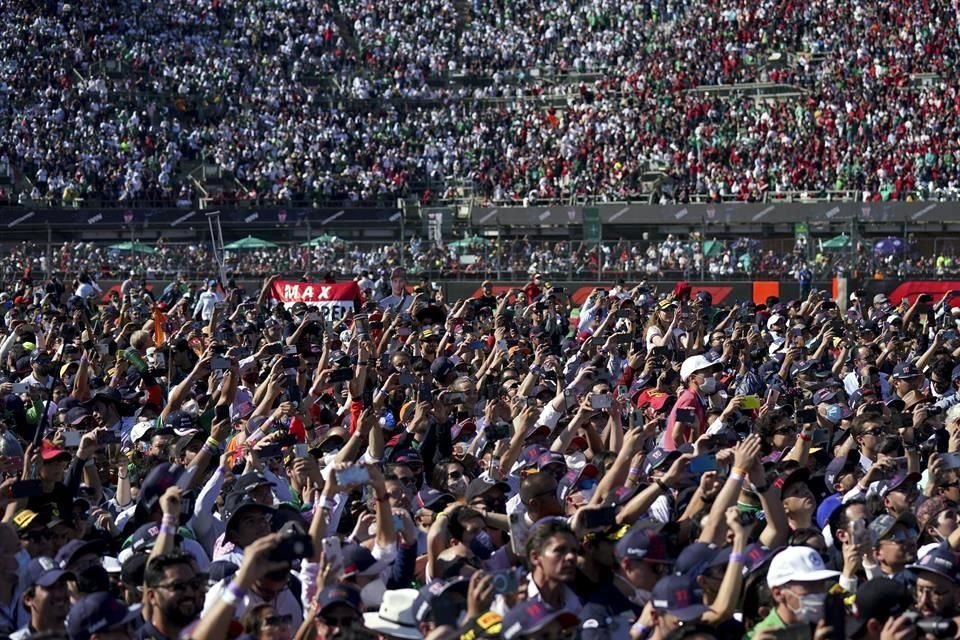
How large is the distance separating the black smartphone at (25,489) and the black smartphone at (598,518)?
10.2ft

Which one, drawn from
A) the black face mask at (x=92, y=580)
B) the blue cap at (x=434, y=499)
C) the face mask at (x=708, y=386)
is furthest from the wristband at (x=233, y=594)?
the face mask at (x=708, y=386)

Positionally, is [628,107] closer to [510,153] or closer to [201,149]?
[510,153]

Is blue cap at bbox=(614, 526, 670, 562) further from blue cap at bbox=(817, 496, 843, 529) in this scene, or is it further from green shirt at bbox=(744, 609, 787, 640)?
blue cap at bbox=(817, 496, 843, 529)

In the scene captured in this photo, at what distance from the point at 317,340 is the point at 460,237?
1667 centimetres

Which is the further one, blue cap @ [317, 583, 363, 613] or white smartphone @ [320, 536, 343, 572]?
white smartphone @ [320, 536, 343, 572]

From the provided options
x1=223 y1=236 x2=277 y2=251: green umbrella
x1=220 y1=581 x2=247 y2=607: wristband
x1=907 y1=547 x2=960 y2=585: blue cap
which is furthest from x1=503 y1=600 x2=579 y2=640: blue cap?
x1=223 y1=236 x2=277 y2=251: green umbrella

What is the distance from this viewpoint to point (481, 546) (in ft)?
26.8

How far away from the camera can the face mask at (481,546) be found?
812 centimetres

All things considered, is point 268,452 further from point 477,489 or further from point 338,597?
point 338,597

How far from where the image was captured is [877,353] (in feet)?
56.5

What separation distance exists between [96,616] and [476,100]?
47.6 meters

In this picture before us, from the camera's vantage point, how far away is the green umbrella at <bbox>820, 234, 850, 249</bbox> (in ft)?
98.9

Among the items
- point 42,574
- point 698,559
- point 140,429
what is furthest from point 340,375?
point 698,559

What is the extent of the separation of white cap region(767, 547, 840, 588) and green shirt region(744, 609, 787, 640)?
0.39 ft
